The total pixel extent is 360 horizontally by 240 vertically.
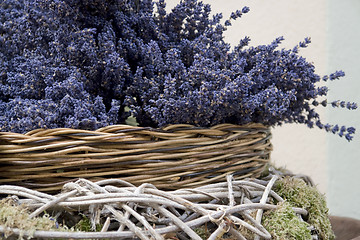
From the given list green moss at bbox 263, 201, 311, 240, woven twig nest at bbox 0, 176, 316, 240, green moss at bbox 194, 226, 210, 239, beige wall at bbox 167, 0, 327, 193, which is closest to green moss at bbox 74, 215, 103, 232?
woven twig nest at bbox 0, 176, 316, 240

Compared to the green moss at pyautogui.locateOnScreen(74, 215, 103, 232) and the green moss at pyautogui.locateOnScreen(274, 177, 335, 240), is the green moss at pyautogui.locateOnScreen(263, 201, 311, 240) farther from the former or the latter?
the green moss at pyautogui.locateOnScreen(74, 215, 103, 232)

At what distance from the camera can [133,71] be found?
652 millimetres

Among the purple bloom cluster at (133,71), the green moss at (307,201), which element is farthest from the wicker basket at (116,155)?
the green moss at (307,201)

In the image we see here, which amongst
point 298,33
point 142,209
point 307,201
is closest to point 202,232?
point 142,209

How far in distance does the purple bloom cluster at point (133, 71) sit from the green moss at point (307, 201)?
11cm

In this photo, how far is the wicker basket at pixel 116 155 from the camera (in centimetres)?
51

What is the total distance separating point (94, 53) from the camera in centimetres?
57

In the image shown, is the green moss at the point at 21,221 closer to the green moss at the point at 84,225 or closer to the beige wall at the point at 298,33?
the green moss at the point at 84,225

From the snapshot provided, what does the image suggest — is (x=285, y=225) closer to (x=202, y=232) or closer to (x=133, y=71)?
(x=202, y=232)

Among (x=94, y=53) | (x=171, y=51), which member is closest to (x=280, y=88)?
(x=171, y=51)

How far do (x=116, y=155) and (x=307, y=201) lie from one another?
326 mm

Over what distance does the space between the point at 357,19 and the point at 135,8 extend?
4.59 ft

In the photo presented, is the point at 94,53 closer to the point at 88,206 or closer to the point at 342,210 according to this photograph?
the point at 88,206

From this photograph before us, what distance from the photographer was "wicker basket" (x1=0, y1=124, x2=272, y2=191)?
513 millimetres
